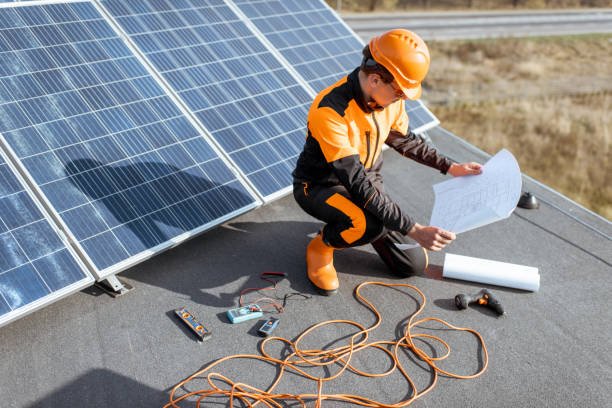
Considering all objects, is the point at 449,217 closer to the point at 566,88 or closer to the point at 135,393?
the point at 135,393

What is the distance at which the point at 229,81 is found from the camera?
549cm

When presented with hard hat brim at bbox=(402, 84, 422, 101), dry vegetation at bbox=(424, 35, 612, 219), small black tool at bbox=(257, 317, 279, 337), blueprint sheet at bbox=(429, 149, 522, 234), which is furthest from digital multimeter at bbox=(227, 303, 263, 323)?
dry vegetation at bbox=(424, 35, 612, 219)

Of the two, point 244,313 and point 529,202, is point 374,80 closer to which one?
point 244,313

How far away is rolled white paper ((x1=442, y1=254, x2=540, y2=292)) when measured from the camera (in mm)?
4359

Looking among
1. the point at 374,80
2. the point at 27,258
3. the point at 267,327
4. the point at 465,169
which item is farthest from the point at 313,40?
the point at 27,258

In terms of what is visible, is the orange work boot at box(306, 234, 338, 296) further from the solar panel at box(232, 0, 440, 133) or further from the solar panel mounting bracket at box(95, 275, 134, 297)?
the solar panel at box(232, 0, 440, 133)

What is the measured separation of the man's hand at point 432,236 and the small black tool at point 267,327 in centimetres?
113

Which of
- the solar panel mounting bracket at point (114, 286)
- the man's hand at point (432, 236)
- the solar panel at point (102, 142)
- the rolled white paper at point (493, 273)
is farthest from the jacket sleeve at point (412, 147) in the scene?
the solar panel mounting bracket at point (114, 286)

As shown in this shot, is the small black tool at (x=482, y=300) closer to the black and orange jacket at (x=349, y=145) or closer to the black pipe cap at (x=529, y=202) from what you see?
the black and orange jacket at (x=349, y=145)

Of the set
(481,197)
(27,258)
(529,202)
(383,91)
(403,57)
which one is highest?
(403,57)

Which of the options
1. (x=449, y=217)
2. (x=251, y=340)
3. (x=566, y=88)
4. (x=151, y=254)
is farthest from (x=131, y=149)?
(x=566, y=88)

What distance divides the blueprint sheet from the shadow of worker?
168 cm

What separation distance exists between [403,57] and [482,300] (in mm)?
1926

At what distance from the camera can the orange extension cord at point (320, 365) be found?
3273 mm
